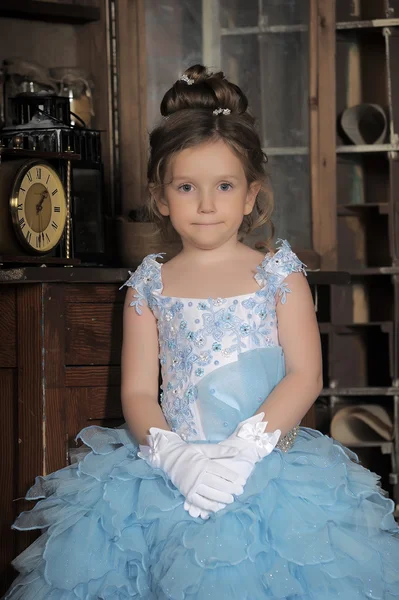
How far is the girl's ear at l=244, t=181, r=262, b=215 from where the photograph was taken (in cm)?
186

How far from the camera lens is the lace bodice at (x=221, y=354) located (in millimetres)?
1714

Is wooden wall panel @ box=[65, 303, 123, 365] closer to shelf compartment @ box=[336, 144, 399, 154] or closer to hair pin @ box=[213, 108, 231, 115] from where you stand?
hair pin @ box=[213, 108, 231, 115]

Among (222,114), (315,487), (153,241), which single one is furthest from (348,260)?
(315,487)

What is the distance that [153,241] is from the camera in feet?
7.35

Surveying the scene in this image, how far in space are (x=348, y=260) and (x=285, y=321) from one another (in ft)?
5.27

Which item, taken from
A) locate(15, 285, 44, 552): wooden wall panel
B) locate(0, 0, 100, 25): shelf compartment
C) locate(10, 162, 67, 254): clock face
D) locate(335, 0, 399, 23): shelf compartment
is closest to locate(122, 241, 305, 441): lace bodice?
locate(15, 285, 44, 552): wooden wall panel

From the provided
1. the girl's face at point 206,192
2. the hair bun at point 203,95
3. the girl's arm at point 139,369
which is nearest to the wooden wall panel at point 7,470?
the girl's arm at point 139,369

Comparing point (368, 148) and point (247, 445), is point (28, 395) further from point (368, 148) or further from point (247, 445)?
point (368, 148)

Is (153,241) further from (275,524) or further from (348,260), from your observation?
(348,260)

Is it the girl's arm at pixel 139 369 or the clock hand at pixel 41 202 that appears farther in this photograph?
the clock hand at pixel 41 202

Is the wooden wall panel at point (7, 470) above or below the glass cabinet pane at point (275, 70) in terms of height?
below

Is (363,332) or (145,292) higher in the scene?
(145,292)

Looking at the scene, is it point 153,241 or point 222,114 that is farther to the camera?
point 153,241

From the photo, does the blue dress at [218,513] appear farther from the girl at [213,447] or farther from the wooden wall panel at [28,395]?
the wooden wall panel at [28,395]
